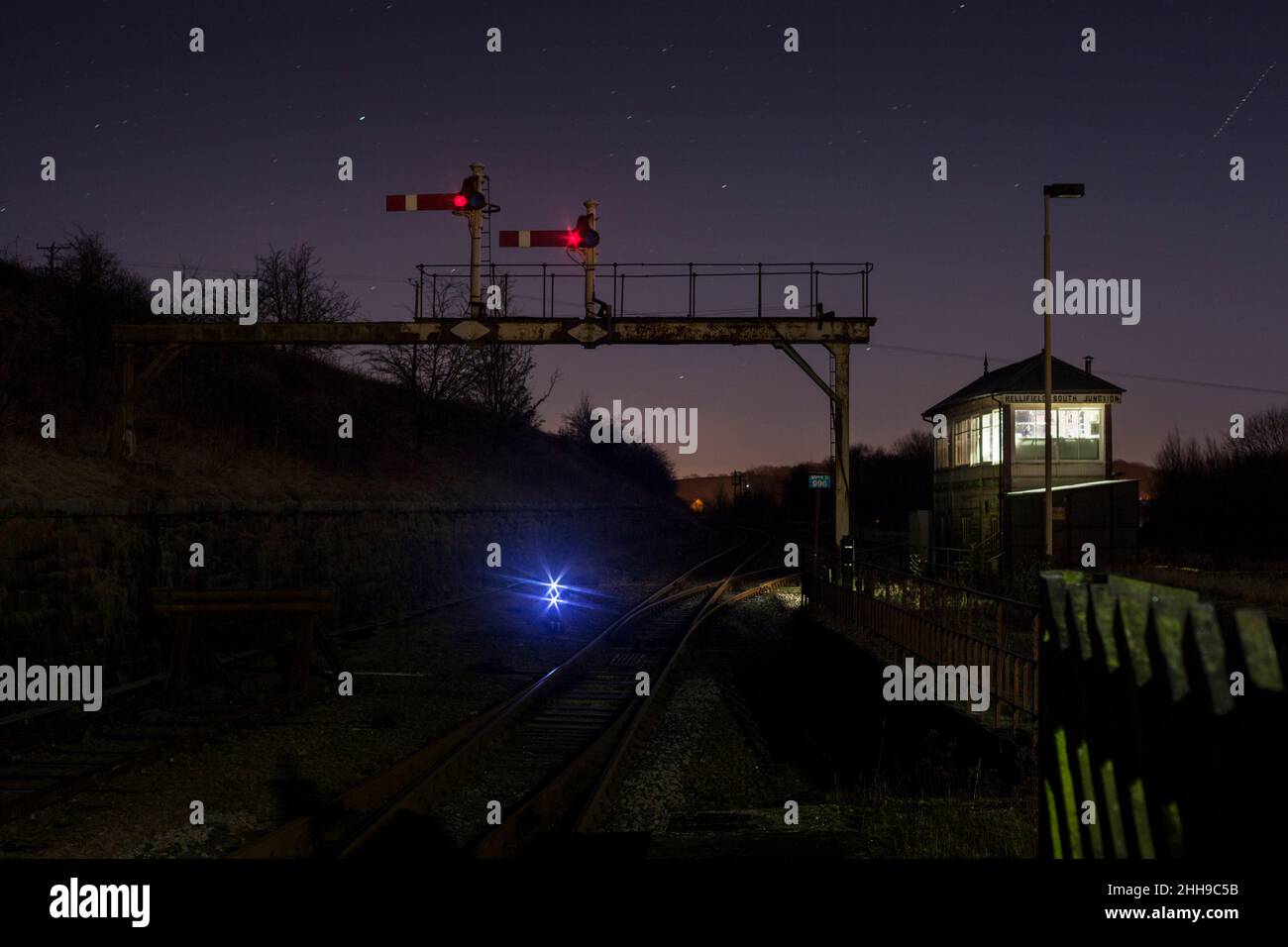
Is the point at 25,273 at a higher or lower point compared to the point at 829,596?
higher

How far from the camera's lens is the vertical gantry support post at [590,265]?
1772cm

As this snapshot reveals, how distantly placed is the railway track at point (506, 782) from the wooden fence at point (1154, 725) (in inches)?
165

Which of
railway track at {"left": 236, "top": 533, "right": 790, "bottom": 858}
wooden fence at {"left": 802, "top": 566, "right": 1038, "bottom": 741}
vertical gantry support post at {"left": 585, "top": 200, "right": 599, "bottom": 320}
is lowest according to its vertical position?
railway track at {"left": 236, "top": 533, "right": 790, "bottom": 858}

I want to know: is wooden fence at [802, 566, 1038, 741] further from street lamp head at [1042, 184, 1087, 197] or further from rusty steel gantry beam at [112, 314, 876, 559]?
street lamp head at [1042, 184, 1087, 197]

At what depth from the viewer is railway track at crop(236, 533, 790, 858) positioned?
6.57m

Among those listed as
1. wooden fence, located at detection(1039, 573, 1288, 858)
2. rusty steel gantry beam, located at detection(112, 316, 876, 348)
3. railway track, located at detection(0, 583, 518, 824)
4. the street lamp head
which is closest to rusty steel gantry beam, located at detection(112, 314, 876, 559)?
rusty steel gantry beam, located at detection(112, 316, 876, 348)

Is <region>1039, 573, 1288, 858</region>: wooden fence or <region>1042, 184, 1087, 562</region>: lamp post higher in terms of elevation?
<region>1042, 184, 1087, 562</region>: lamp post

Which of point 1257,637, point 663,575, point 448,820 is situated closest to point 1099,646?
point 1257,637

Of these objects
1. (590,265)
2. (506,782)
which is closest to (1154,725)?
(506,782)

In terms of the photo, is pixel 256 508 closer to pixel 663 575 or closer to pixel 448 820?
pixel 448 820

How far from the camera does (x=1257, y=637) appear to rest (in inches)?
97.7

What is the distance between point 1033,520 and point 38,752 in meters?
23.6

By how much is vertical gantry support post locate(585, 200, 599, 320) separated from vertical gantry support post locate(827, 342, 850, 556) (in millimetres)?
4981
